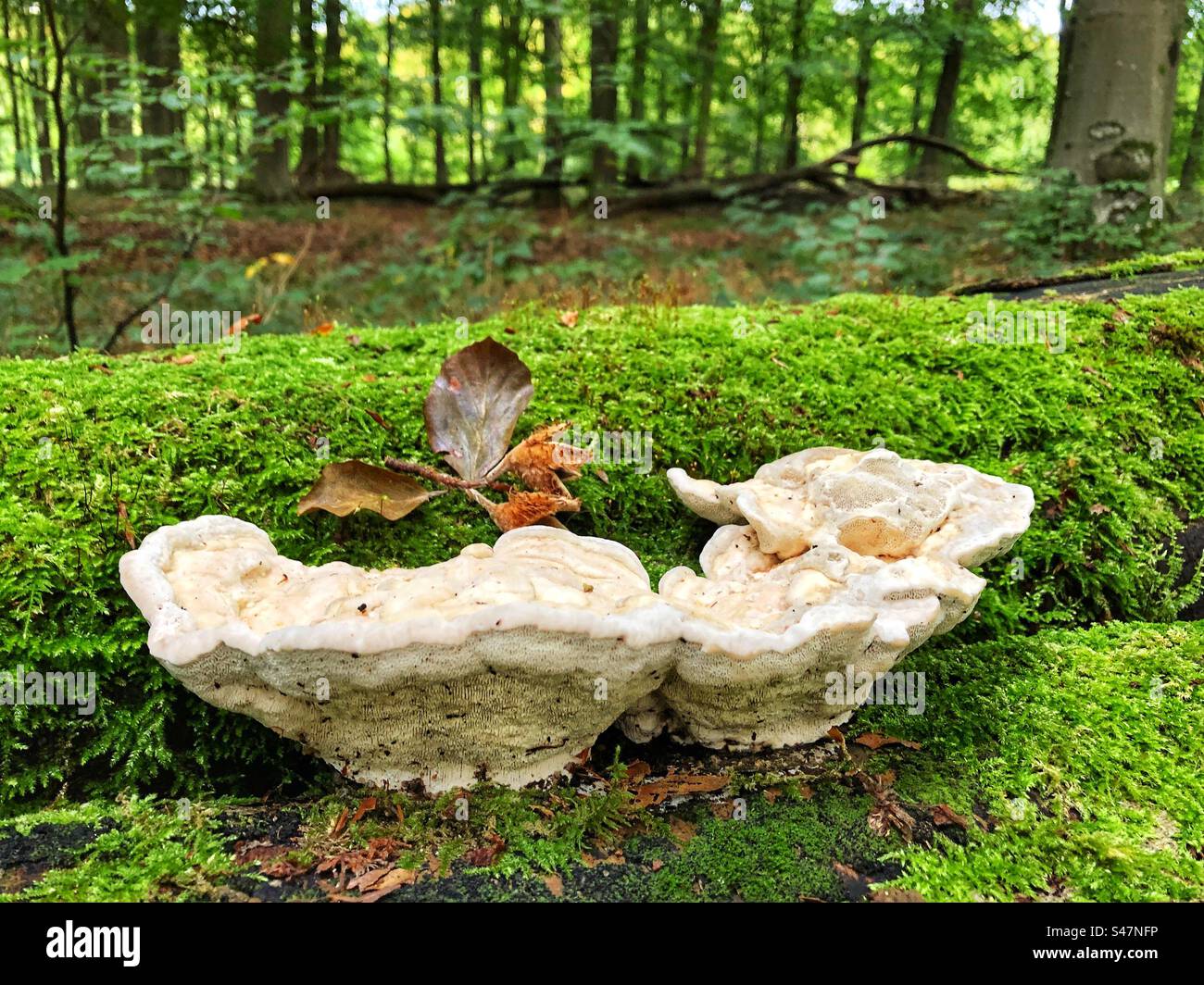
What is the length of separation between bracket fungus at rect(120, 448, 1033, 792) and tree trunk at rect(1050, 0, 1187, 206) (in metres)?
7.29

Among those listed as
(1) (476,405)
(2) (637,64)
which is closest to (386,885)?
(1) (476,405)

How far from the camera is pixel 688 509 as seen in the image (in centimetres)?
328

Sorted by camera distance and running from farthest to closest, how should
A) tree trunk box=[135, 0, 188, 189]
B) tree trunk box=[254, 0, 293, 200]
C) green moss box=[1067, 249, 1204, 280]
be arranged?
tree trunk box=[135, 0, 188, 189] → tree trunk box=[254, 0, 293, 200] → green moss box=[1067, 249, 1204, 280]

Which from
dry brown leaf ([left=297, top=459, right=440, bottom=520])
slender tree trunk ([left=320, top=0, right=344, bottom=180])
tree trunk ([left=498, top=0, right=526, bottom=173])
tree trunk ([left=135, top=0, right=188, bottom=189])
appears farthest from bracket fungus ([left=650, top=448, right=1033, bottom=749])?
tree trunk ([left=498, top=0, right=526, bottom=173])

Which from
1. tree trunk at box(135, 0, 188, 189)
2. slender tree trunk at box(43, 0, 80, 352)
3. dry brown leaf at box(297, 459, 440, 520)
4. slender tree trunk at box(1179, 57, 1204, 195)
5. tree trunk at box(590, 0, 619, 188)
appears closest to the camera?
dry brown leaf at box(297, 459, 440, 520)

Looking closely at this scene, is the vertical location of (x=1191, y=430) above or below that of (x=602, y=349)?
below

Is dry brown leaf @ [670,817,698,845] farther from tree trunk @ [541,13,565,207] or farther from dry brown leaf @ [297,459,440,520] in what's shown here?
tree trunk @ [541,13,565,207]

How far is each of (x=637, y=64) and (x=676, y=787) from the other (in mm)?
16935

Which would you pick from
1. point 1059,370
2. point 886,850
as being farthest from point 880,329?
point 886,850

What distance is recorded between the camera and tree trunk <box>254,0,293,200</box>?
24.7 feet

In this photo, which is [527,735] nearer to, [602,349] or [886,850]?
[886,850]

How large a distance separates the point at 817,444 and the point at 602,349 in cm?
106

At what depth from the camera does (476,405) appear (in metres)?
3.15
